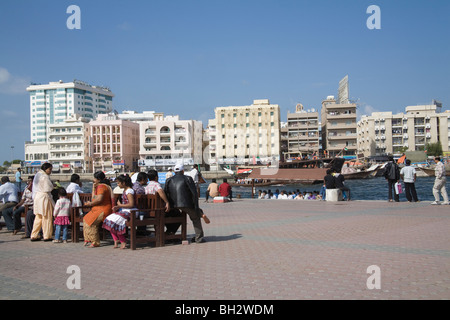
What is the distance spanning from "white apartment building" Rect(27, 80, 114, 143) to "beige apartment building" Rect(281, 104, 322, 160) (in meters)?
74.4

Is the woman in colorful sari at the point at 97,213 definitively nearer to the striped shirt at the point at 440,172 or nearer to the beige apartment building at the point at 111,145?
the striped shirt at the point at 440,172

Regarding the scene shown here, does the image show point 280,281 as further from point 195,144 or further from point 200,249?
point 195,144

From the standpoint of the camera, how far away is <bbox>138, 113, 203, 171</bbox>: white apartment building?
99.6 metres

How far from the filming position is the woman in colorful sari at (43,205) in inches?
390

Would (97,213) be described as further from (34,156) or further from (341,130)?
(34,156)

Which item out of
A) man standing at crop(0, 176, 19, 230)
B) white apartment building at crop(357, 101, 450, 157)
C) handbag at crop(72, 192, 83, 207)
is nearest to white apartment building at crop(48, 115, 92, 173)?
white apartment building at crop(357, 101, 450, 157)

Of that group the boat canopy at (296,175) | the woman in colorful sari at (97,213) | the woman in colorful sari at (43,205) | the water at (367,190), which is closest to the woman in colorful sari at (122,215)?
the woman in colorful sari at (97,213)

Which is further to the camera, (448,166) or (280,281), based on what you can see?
(448,166)

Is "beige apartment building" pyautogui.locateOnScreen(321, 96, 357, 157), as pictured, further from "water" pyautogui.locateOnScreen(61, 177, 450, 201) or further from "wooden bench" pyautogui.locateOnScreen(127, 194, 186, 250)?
"wooden bench" pyautogui.locateOnScreen(127, 194, 186, 250)

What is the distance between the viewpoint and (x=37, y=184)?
9977mm

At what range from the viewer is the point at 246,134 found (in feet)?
325

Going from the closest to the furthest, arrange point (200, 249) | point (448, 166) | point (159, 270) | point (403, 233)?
point (159, 270)
point (200, 249)
point (403, 233)
point (448, 166)
